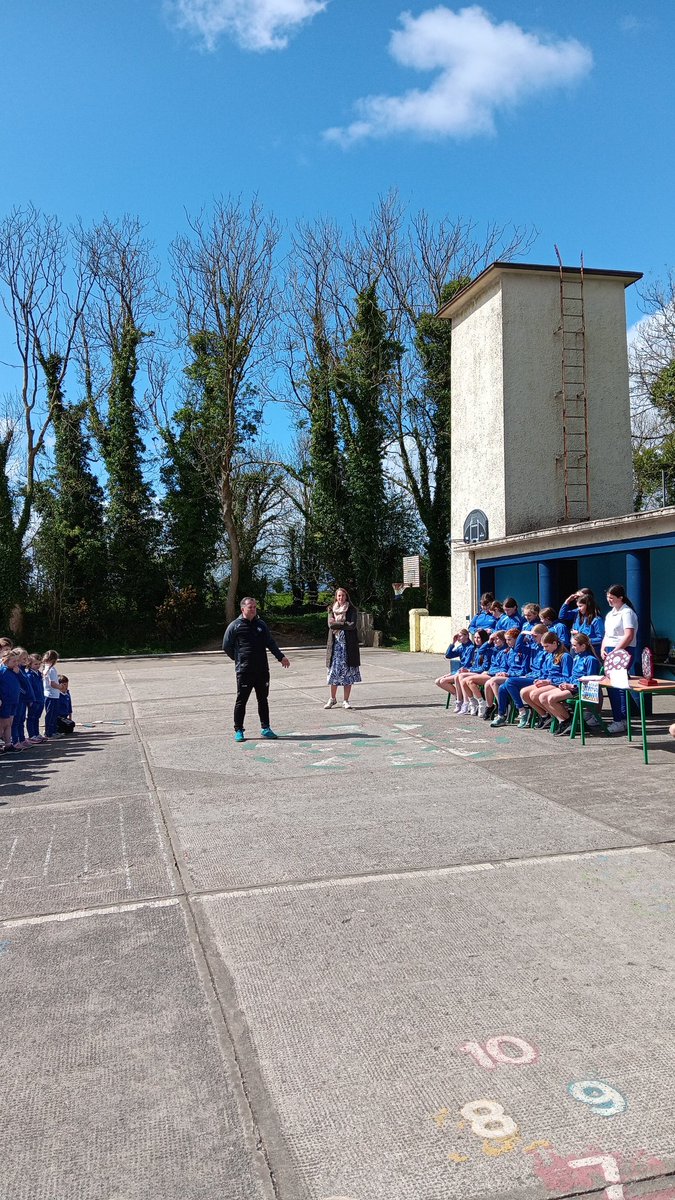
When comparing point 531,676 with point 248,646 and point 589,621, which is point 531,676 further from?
point 248,646

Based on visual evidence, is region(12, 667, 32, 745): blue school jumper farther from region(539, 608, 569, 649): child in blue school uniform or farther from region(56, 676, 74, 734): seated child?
region(539, 608, 569, 649): child in blue school uniform

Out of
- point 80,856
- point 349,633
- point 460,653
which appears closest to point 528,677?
point 460,653

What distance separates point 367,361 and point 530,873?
29.4 meters

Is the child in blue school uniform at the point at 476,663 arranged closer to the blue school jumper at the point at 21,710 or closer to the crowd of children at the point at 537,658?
Answer: the crowd of children at the point at 537,658

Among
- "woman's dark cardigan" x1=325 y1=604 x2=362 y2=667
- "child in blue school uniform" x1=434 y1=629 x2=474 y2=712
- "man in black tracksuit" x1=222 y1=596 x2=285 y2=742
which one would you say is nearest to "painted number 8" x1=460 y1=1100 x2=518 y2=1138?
"man in black tracksuit" x1=222 y1=596 x2=285 y2=742

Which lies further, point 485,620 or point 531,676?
point 485,620

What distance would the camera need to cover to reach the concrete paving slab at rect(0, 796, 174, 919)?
5105 mm

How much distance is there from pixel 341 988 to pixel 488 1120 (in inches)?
42.5

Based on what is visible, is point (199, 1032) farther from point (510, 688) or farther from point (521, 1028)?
point (510, 688)

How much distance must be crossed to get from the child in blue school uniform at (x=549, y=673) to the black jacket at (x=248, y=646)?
121 inches

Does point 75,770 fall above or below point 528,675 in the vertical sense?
below

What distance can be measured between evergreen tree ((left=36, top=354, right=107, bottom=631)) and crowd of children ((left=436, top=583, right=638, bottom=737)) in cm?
2361

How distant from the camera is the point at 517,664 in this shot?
36.0ft

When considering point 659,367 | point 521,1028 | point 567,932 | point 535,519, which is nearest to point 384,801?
point 567,932
